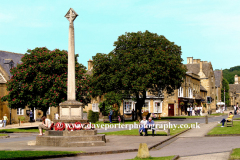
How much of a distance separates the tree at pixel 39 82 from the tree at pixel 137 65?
6.92m

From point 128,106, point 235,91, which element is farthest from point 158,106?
point 235,91

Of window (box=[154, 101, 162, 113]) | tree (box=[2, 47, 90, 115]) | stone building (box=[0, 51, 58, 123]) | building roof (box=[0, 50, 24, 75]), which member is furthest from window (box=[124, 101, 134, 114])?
tree (box=[2, 47, 90, 115])

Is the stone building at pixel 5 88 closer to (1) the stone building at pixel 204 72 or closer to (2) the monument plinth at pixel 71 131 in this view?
(2) the monument plinth at pixel 71 131

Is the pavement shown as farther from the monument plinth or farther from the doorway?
the doorway

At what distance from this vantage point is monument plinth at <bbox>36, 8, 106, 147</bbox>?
17.4m

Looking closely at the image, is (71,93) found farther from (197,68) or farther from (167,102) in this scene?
(197,68)

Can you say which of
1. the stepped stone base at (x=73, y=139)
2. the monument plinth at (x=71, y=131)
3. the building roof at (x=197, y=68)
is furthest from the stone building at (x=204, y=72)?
the stepped stone base at (x=73, y=139)

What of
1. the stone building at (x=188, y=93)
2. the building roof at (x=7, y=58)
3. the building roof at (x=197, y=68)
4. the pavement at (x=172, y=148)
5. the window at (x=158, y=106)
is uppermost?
the building roof at (x=197, y=68)

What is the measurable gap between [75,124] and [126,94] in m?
23.6

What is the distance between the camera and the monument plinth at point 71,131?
17391mm

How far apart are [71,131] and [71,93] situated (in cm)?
271

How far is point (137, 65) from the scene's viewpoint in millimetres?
40219

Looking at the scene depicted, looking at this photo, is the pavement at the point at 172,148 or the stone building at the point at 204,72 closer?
the pavement at the point at 172,148

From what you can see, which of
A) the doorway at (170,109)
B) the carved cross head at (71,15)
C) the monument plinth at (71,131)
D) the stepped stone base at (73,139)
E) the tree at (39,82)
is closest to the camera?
the stepped stone base at (73,139)
